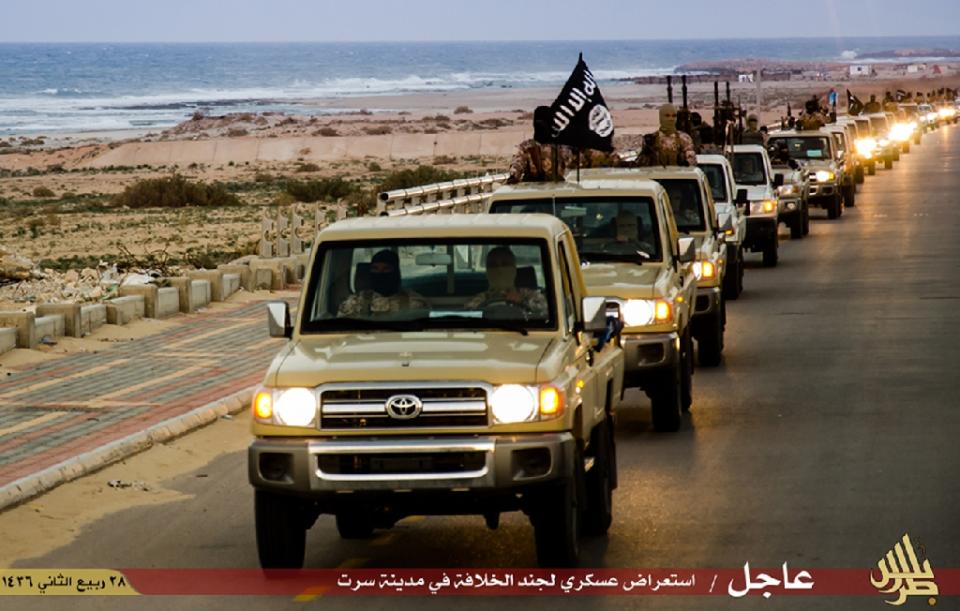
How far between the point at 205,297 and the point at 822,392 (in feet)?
32.0

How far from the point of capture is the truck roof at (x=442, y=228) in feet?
36.6

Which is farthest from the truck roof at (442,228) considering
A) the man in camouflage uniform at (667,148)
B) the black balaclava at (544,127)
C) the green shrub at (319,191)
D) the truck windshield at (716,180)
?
the green shrub at (319,191)

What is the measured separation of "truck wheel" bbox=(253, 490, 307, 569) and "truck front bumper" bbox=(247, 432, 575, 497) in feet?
0.95

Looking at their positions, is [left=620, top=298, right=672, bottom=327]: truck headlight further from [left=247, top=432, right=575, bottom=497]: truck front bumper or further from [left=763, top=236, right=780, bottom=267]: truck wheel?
[left=763, top=236, right=780, bottom=267]: truck wheel

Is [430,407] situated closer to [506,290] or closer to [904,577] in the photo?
[506,290]

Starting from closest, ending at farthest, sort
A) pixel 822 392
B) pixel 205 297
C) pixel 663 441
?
pixel 663 441
pixel 822 392
pixel 205 297

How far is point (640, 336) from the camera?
50.3 ft

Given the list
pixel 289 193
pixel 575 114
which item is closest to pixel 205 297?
pixel 575 114

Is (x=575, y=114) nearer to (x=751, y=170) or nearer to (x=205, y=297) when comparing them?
(x=205, y=297)

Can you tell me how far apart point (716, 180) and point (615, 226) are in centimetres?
1000

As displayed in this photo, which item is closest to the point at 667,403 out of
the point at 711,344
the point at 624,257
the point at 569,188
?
the point at 624,257

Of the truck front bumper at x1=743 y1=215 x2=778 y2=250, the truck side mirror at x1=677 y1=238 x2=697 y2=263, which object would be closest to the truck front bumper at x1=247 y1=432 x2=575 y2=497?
the truck side mirror at x1=677 y1=238 x2=697 y2=263

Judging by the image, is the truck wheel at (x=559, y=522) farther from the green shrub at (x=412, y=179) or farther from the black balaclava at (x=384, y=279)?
the green shrub at (x=412, y=179)

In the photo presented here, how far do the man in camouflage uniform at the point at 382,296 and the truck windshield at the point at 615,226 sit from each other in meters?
5.30
